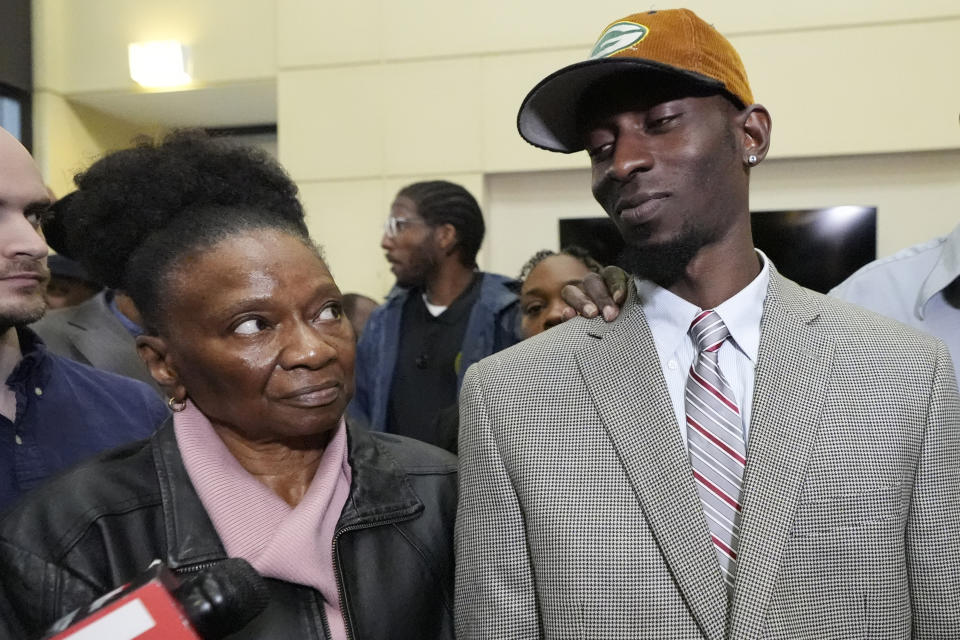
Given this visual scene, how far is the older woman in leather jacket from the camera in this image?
1.39 m

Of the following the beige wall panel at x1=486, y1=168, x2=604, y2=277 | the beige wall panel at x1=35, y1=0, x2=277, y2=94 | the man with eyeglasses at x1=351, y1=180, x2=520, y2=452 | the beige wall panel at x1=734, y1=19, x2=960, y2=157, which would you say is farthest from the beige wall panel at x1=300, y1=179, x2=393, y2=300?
the beige wall panel at x1=734, y1=19, x2=960, y2=157

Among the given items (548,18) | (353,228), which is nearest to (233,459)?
(353,228)

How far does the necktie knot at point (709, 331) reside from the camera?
1486 mm

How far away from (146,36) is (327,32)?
161 cm

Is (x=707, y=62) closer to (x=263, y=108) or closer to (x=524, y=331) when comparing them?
(x=524, y=331)

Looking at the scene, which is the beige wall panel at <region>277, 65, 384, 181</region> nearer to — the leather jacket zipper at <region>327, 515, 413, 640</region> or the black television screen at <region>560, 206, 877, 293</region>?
the black television screen at <region>560, 206, 877, 293</region>

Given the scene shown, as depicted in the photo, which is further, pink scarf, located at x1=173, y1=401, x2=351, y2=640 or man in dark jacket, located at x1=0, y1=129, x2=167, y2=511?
man in dark jacket, located at x1=0, y1=129, x2=167, y2=511

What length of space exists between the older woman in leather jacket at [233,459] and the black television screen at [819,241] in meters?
3.99

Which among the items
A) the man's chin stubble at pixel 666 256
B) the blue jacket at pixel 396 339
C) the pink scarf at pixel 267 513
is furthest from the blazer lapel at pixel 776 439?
the blue jacket at pixel 396 339

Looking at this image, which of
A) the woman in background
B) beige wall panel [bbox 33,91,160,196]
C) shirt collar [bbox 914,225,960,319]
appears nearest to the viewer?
shirt collar [bbox 914,225,960,319]

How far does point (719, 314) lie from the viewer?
151cm

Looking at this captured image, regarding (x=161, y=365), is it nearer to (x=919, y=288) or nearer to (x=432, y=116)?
(x=919, y=288)

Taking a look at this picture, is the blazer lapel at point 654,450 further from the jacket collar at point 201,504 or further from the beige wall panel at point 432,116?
the beige wall panel at point 432,116

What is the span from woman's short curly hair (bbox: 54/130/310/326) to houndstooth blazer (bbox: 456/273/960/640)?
1.86ft
